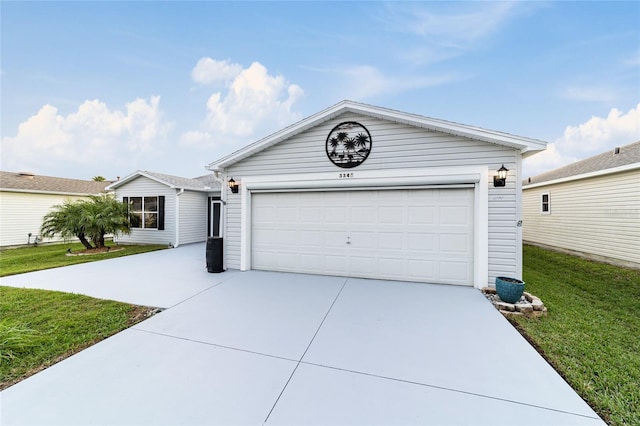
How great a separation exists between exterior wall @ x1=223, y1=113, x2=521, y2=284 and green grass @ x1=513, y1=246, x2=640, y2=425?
1178 mm

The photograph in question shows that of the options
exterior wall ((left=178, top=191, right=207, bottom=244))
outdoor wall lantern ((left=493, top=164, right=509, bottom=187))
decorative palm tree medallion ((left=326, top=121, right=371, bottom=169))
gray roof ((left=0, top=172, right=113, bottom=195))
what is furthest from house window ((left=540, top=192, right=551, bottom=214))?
gray roof ((left=0, top=172, right=113, bottom=195))

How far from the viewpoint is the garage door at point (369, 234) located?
5.28m

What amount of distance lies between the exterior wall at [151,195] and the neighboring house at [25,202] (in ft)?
11.4

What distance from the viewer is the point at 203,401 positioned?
6.73ft

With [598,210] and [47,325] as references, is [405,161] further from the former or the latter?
[598,210]

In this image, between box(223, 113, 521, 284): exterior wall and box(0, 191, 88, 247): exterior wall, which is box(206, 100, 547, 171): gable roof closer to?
box(223, 113, 521, 284): exterior wall

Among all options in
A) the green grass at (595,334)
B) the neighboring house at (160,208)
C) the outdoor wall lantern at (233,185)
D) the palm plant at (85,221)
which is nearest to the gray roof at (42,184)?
the palm plant at (85,221)

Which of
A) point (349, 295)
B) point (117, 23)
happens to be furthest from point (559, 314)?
point (117, 23)

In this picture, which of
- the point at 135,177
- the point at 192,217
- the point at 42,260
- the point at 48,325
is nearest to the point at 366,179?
the point at 48,325

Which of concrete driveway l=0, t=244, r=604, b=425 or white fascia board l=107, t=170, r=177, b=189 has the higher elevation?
white fascia board l=107, t=170, r=177, b=189

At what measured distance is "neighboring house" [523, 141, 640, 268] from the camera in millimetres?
7164

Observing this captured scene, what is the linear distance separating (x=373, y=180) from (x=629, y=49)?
369 inches

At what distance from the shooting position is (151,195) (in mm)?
11141

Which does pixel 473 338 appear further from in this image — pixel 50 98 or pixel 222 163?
pixel 50 98
